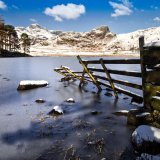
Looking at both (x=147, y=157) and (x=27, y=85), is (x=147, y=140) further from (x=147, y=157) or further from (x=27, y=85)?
(x=27, y=85)

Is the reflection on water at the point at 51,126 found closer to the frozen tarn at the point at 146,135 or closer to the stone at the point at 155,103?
the frozen tarn at the point at 146,135

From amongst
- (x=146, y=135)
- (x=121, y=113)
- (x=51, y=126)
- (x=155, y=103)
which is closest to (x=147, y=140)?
(x=146, y=135)

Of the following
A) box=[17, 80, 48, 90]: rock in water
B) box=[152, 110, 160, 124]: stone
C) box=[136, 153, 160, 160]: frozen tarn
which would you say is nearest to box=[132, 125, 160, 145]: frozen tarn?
box=[136, 153, 160, 160]: frozen tarn

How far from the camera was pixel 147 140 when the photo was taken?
4.97m

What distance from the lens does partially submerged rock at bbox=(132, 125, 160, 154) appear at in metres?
4.90

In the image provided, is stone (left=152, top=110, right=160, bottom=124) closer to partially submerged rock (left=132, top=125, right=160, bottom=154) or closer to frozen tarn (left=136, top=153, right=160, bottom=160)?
partially submerged rock (left=132, top=125, right=160, bottom=154)

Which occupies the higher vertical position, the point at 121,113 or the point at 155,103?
the point at 155,103

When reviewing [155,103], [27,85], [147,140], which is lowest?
[27,85]

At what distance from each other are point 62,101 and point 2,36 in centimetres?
8626

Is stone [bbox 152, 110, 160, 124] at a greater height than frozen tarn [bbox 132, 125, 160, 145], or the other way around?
stone [bbox 152, 110, 160, 124]

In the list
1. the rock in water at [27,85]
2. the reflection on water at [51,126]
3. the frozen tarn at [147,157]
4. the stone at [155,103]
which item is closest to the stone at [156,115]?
the stone at [155,103]

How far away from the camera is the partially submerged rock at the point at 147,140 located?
4.90 m

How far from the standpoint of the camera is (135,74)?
27.4ft

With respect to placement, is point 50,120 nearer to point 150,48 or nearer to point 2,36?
point 150,48
